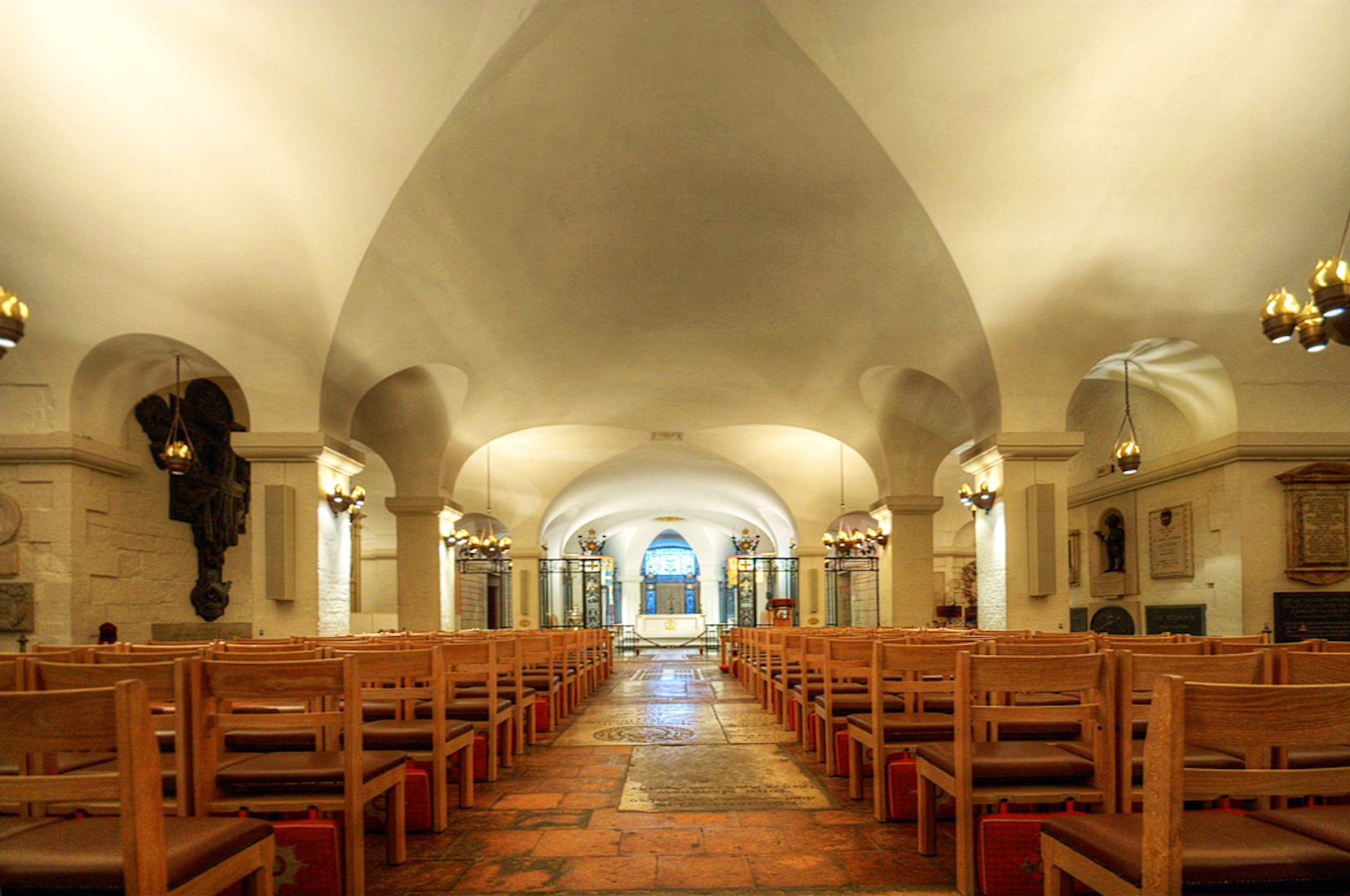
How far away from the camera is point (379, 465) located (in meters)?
17.2

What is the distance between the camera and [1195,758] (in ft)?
9.12

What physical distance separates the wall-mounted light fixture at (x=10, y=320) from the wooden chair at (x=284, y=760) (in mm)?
3213

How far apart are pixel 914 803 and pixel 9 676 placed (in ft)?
10.6

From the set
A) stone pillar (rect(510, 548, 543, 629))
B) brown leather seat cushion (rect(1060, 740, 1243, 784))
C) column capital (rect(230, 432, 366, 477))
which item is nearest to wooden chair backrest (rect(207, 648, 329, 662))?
brown leather seat cushion (rect(1060, 740, 1243, 784))

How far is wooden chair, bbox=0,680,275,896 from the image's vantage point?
5.66ft

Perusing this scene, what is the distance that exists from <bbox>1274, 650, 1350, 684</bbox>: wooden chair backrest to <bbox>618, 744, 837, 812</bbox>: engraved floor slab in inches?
78.7

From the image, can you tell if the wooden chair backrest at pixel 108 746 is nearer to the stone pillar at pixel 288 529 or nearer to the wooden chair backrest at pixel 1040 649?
the wooden chair backrest at pixel 1040 649

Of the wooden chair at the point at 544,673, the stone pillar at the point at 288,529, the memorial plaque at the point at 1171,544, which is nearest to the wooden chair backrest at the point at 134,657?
the wooden chair at the point at 544,673

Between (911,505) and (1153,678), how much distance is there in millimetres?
11069

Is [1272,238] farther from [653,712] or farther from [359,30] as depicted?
[359,30]

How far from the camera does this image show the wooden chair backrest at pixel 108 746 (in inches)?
67.4

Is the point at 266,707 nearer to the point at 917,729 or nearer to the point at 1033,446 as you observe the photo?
the point at 917,729

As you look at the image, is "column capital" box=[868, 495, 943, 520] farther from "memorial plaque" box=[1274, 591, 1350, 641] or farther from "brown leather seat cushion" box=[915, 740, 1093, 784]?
"brown leather seat cushion" box=[915, 740, 1093, 784]

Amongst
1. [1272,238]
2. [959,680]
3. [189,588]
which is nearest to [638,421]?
[189,588]
